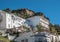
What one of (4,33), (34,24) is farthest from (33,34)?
(34,24)

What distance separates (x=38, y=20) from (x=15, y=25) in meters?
9.41

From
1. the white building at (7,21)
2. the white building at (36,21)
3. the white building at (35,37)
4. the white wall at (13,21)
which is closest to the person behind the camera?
the white building at (35,37)

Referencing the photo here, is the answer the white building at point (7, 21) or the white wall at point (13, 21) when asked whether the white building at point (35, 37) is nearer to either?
the white building at point (7, 21)

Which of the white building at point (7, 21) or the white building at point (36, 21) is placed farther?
the white building at point (36, 21)

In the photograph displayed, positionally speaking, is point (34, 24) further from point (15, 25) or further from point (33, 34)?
point (33, 34)

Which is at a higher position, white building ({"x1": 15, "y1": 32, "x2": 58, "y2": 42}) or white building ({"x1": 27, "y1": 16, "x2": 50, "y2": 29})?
white building ({"x1": 27, "y1": 16, "x2": 50, "y2": 29})

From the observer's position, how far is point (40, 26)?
9125cm

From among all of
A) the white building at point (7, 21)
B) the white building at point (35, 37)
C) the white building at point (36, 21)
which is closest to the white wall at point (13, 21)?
the white building at point (7, 21)

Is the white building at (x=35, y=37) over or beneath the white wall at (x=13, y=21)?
beneath

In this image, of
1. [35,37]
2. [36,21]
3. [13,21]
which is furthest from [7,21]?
[35,37]

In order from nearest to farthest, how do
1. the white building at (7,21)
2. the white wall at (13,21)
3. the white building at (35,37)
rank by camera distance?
the white building at (35,37), the white building at (7,21), the white wall at (13,21)

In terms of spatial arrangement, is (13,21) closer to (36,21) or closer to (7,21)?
(7,21)

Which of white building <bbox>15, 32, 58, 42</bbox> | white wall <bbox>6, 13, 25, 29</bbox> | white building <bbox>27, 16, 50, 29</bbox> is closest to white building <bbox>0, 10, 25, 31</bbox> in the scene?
white wall <bbox>6, 13, 25, 29</bbox>

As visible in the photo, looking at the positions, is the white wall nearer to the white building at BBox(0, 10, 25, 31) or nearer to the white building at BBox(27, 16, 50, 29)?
the white building at BBox(0, 10, 25, 31)
